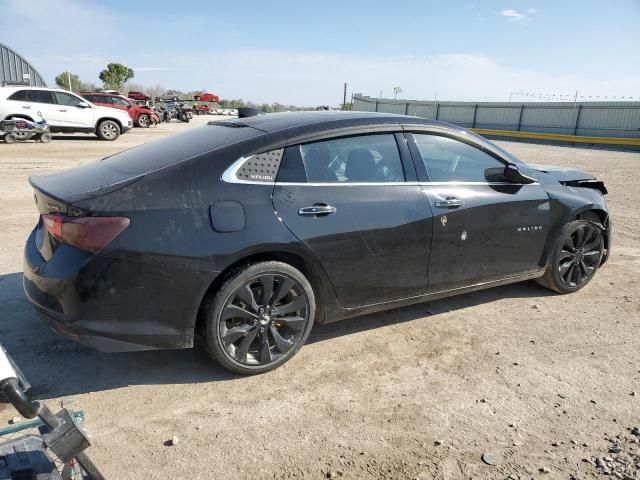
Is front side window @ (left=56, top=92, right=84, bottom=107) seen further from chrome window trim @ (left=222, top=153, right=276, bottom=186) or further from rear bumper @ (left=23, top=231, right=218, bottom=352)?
chrome window trim @ (left=222, top=153, right=276, bottom=186)

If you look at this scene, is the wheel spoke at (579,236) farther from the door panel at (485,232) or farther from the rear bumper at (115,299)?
the rear bumper at (115,299)

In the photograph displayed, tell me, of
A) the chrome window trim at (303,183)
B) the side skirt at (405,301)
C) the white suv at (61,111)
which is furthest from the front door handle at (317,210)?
the white suv at (61,111)

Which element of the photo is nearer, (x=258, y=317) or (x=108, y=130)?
(x=258, y=317)

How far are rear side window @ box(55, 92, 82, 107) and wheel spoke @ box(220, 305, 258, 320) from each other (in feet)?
55.1

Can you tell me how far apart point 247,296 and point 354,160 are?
123 cm

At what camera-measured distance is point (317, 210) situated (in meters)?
3.28

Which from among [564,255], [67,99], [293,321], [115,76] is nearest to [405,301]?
[293,321]

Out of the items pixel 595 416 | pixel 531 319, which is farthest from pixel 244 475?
pixel 531 319

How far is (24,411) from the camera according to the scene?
5.33 feet

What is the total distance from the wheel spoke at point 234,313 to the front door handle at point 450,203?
5.29 feet

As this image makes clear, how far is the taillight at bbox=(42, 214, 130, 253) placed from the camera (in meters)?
2.73

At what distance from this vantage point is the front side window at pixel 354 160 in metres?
3.41

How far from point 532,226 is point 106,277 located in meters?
3.37

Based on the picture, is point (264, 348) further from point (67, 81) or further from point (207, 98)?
point (67, 81)
